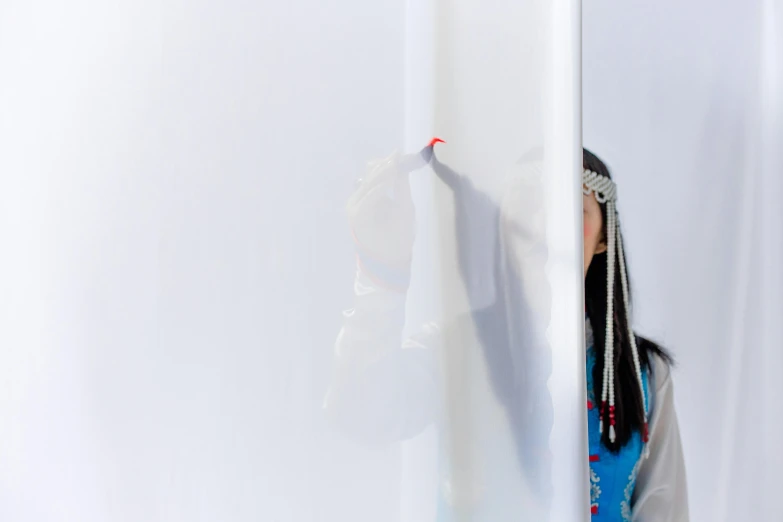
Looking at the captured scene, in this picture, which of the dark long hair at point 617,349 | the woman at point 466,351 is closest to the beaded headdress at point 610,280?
the dark long hair at point 617,349

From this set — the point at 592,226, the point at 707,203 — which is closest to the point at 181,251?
the point at 592,226

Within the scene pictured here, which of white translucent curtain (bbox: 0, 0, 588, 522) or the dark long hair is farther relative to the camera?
the dark long hair

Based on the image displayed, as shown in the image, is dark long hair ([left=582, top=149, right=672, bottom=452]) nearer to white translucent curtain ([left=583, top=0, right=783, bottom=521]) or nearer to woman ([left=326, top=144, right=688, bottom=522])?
white translucent curtain ([left=583, top=0, right=783, bottom=521])

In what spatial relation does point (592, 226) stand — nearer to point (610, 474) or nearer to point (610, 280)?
point (610, 280)

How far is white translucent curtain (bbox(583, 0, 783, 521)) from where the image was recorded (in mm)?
825

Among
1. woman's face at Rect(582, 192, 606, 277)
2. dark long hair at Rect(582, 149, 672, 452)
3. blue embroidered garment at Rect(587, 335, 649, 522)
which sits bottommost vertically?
blue embroidered garment at Rect(587, 335, 649, 522)

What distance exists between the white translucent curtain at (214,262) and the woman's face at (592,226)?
267 mm

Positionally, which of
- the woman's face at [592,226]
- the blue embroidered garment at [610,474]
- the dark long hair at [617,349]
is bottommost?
the blue embroidered garment at [610,474]

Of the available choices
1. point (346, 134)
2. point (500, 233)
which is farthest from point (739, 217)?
point (346, 134)

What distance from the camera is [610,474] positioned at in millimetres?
745

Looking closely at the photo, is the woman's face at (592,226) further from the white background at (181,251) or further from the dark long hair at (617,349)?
the white background at (181,251)

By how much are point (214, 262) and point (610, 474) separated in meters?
0.54

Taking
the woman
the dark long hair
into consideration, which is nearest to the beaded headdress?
the dark long hair

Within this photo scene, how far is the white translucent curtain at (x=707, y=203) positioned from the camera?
0.83 metres
